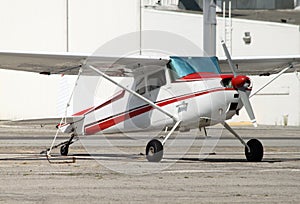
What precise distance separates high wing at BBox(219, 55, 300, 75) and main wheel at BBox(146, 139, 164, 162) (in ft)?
12.0

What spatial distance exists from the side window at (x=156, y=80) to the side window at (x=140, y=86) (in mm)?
138

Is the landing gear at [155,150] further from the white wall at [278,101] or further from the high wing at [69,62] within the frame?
the white wall at [278,101]

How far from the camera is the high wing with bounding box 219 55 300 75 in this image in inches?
795

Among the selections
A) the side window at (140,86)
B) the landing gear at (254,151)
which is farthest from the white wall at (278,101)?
the landing gear at (254,151)

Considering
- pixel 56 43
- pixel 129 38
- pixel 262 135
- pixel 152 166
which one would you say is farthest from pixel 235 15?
pixel 152 166

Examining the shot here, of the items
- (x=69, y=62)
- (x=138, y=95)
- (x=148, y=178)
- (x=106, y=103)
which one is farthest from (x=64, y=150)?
(x=148, y=178)

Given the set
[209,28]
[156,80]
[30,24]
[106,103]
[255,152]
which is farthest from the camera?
[30,24]

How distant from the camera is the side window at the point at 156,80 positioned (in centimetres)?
1870

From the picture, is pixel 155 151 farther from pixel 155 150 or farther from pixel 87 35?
pixel 87 35

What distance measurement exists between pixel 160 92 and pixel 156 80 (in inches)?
16.3

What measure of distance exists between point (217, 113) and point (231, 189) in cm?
541

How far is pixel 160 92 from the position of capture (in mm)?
18641

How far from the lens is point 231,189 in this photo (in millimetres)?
12008

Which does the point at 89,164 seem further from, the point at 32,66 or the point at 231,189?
the point at 231,189
